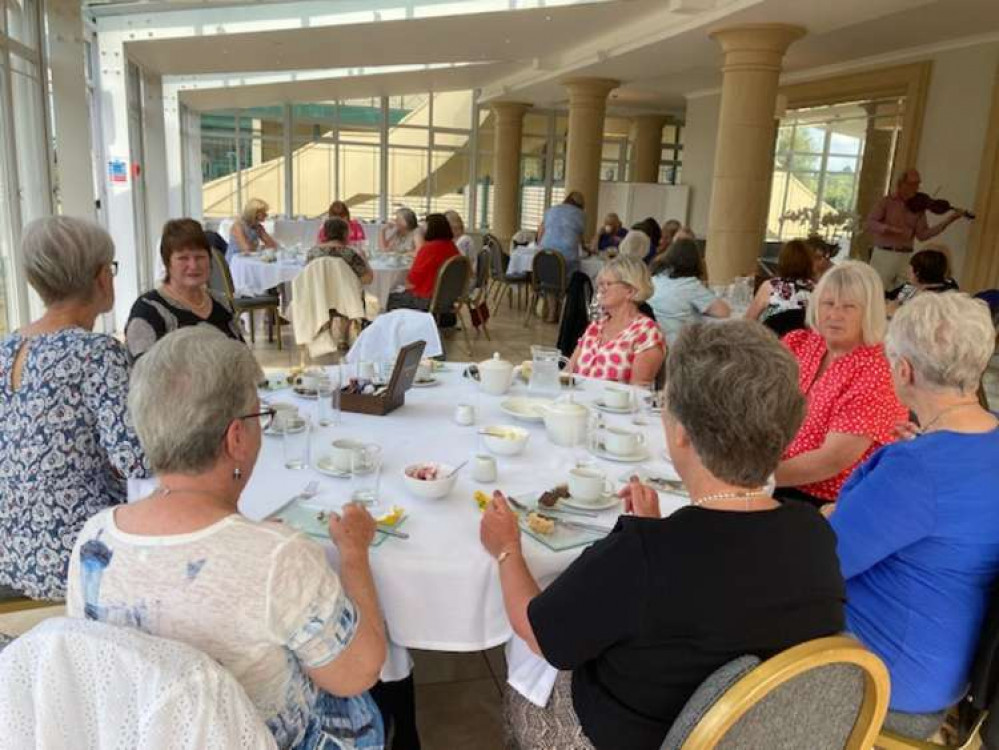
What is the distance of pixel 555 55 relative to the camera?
10.9 meters

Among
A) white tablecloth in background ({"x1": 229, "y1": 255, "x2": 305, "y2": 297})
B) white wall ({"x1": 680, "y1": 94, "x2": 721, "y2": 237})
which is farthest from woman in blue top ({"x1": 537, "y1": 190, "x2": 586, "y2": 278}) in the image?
white wall ({"x1": 680, "y1": 94, "x2": 721, "y2": 237})

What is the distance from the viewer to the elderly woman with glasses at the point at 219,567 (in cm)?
110

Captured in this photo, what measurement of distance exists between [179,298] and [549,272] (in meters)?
6.04

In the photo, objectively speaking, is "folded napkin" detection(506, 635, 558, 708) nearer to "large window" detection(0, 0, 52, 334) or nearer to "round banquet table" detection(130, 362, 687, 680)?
"round banquet table" detection(130, 362, 687, 680)

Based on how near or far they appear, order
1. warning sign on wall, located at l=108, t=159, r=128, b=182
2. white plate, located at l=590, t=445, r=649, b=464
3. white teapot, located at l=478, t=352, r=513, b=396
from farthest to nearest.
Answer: warning sign on wall, located at l=108, t=159, r=128, b=182
white teapot, located at l=478, t=352, r=513, b=396
white plate, located at l=590, t=445, r=649, b=464

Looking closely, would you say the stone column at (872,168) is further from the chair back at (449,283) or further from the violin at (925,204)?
the chair back at (449,283)

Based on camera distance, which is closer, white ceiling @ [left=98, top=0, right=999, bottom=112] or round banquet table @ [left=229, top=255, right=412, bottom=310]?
white ceiling @ [left=98, top=0, right=999, bottom=112]

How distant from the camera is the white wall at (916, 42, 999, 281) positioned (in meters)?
8.19

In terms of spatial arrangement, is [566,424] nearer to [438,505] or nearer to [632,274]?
[438,505]

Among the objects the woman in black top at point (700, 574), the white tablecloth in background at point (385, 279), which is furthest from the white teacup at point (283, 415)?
the white tablecloth in background at point (385, 279)

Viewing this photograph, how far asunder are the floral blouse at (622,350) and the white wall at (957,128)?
7.13 m

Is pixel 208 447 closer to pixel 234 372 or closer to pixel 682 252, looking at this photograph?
pixel 234 372

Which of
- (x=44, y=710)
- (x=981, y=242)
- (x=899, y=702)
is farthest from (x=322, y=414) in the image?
(x=981, y=242)

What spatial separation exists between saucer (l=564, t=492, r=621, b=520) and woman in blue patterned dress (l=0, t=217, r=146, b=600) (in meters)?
1.02
